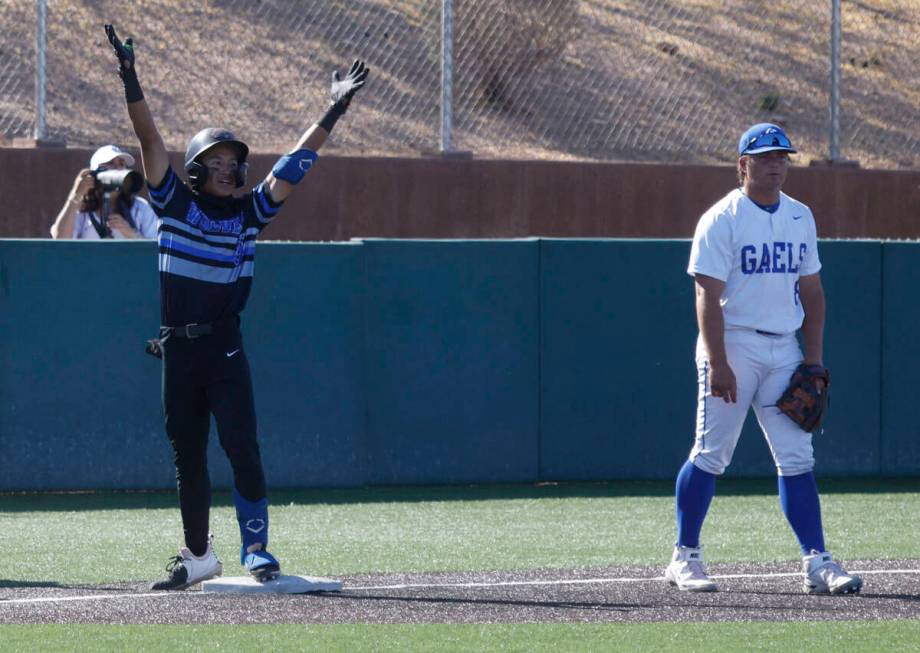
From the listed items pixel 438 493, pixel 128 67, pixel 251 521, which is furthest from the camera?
pixel 438 493

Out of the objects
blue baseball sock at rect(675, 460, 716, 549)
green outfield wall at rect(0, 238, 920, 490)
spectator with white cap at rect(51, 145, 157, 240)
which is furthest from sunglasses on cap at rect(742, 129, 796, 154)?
spectator with white cap at rect(51, 145, 157, 240)

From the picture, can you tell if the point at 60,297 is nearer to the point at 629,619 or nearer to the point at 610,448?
the point at 610,448

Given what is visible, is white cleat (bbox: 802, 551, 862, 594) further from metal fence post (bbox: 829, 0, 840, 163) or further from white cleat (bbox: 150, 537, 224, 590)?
metal fence post (bbox: 829, 0, 840, 163)

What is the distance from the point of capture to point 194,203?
21.1ft

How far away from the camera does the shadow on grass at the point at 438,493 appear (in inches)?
382

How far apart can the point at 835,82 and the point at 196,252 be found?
340 inches

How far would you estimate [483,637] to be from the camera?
5.46m

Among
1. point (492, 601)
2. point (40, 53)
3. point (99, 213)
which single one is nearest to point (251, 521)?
point (492, 601)

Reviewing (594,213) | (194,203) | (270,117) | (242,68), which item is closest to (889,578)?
(194,203)

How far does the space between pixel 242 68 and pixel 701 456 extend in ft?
37.2

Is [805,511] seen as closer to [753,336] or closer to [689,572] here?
[689,572]

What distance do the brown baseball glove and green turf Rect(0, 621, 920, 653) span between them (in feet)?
3.34

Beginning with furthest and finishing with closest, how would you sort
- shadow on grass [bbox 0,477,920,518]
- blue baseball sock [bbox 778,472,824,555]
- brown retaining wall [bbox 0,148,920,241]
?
brown retaining wall [bbox 0,148,920,241], shadow on grass [bbox 0,477,920,518], blue baseball sock [bbox 778,472,824,555]

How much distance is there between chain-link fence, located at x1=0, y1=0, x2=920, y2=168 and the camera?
1505cm
